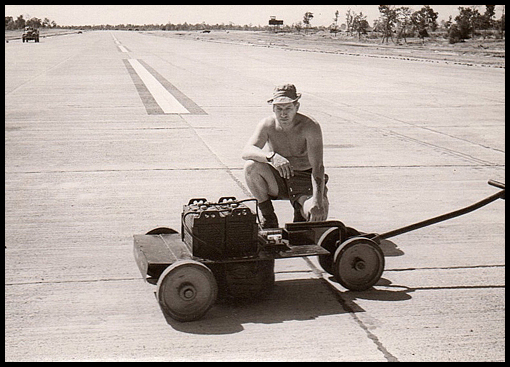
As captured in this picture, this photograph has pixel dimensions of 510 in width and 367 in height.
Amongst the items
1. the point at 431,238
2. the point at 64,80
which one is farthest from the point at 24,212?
the point at 64,80

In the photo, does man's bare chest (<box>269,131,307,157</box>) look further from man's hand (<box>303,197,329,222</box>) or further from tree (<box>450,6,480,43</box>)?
tree (<box>450,6,480,43</box>)

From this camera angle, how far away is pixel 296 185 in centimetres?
593

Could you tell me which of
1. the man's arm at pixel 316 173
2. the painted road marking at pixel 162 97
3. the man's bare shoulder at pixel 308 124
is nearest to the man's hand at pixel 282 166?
the man's arm at pixel 316 173

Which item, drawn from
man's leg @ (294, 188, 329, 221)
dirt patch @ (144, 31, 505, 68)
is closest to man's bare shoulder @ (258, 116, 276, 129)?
man's leg @ (294, 188, 329, 221)

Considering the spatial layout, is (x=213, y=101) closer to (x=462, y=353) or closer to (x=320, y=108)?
(x=320, y=108)

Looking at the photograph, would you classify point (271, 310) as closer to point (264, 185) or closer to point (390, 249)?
point (264, 185)

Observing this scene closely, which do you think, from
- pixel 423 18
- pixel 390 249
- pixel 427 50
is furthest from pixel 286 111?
pixel 423 18

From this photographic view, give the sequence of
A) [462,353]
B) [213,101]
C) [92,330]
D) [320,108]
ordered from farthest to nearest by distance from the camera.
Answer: [213,101]
[320,108]
[92,330]
[462,353]

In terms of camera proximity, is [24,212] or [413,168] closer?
[24,212]

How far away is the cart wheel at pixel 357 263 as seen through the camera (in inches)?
192

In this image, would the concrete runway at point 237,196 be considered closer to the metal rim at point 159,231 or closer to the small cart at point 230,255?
the small cart at point 230,255

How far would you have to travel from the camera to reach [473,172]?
969 cm

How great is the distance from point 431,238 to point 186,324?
9.32ft

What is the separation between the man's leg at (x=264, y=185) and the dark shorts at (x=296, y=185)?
6cm
